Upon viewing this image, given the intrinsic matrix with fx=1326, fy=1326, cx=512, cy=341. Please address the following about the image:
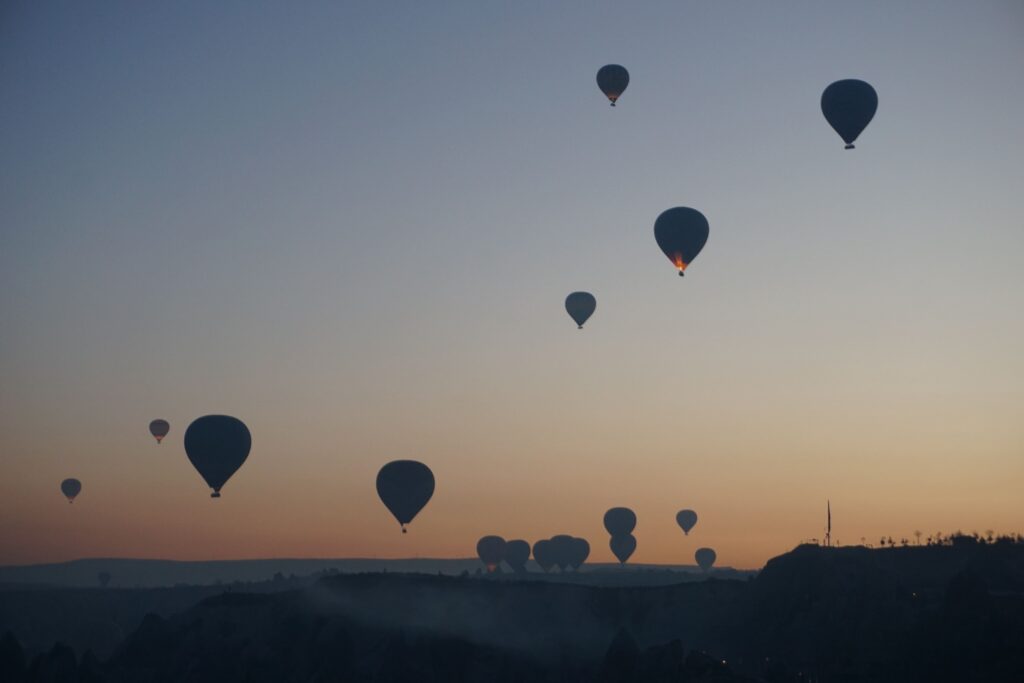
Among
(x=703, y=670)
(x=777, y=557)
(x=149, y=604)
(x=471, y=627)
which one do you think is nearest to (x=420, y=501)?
(x=471, y=627)

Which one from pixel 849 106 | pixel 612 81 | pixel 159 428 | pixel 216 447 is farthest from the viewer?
pixel 159 428

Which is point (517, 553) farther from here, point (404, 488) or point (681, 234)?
point (681, 234)

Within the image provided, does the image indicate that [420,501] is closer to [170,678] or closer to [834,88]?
[170,678]

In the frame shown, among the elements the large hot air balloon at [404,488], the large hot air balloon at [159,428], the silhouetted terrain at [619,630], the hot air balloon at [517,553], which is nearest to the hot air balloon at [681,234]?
the silhouetted terrain at [619,630]

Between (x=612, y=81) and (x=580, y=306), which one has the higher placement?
(x=612, y=81)

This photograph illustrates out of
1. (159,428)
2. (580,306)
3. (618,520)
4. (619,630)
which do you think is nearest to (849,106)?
(580,306)

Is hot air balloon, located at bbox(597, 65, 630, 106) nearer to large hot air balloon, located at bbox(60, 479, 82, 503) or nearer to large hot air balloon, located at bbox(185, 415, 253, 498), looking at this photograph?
large hot air balloon, located at bbox(185, 415, 253, 498)

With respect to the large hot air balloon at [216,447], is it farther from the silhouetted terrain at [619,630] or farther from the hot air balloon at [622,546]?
the hot air balloon at [622,546]

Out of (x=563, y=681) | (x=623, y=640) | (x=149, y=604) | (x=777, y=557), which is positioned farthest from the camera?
(x=149, y=604)
